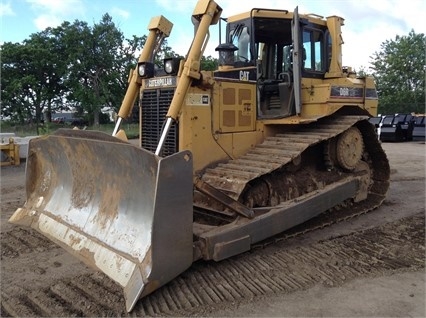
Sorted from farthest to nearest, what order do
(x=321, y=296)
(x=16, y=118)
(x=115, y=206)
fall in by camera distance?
(x=16, y=118) → (x=115, y=206) → (x=321, y=296)

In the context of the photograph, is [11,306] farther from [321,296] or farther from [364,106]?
[364,106]

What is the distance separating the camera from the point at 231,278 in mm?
4086

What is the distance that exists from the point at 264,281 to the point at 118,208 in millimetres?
1555

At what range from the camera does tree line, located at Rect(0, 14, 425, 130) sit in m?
30.0

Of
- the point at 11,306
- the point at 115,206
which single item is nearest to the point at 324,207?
the point at 115,206

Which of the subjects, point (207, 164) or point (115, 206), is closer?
point (115, 206)

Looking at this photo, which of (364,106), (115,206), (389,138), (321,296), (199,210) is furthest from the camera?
(389,138)

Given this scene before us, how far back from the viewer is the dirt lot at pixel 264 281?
3.50 m

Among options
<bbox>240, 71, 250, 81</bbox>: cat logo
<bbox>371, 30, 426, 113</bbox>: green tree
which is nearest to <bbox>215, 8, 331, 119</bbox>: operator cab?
<bbox>240, 71, 250, 81</bbox>: cat logo

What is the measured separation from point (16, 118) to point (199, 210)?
98.9 ft

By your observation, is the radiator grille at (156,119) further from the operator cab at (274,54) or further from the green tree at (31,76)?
the green tree at (31,76)

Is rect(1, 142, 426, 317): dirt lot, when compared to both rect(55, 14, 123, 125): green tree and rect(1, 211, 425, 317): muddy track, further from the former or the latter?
rect(55, 14, 123, 125): green tree

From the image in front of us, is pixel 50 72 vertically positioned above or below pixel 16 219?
above

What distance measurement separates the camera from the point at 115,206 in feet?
14.0
